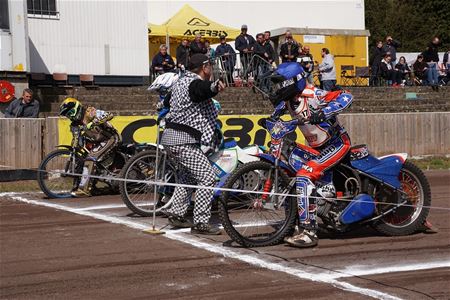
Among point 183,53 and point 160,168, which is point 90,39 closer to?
point 183,53

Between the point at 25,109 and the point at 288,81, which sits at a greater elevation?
the point at 25,109

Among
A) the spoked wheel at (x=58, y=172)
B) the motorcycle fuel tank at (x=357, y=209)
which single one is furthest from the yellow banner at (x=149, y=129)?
the motorcycle fuel tank at (x=357, y=209)

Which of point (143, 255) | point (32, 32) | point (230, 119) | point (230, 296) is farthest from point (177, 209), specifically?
point (32, 32)

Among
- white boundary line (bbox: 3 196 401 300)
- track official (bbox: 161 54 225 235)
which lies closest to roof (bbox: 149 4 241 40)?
Result: white boundary line (bbox: 3 196 401 300)

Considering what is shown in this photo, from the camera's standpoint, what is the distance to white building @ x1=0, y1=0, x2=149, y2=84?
→ 25.1m

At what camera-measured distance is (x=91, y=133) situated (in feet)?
40.5

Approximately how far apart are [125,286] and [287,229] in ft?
7.36

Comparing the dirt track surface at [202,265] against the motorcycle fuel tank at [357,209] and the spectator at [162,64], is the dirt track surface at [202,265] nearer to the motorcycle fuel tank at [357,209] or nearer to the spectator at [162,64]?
the motorcycle fuel tank at [357,209]

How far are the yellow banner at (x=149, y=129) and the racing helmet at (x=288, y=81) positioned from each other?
27.4ft

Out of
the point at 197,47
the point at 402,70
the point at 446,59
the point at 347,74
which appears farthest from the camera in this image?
→ the point at 347,74

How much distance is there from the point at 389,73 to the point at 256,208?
21090mm

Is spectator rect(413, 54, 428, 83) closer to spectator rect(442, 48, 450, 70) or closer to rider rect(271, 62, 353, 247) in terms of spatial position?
spectator rect(442, 48, 450, 70)

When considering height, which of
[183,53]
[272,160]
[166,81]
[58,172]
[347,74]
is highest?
[347,74]

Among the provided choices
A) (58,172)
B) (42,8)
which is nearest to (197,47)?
(42,8)
